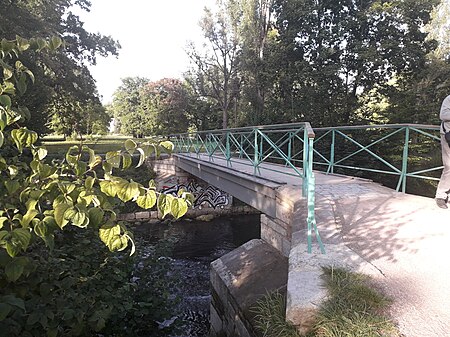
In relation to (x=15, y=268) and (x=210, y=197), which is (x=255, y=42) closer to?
(x=210, y=197)

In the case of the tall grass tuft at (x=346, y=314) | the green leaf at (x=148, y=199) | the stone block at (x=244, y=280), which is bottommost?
the stone block at (x=244, y=280)

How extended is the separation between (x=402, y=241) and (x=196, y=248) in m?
9.26

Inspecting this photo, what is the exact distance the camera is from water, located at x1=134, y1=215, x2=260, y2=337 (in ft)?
21.1

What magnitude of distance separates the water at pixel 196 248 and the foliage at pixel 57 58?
7.98 m

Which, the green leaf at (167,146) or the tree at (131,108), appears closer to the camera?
the green leaf at (167,146)

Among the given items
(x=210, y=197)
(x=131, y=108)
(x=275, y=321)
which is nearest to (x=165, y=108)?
(x=210, y=197)

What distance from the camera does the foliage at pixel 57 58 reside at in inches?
498

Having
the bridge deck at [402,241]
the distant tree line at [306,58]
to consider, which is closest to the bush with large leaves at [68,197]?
the bridge deck at [402,241]

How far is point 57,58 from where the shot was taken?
1734 cm

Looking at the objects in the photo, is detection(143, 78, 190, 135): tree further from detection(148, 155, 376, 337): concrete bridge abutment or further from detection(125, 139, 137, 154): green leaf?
detection(125, 139, 137, 154): green leaf

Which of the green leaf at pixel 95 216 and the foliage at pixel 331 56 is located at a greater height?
the foliage at pixel 331 56

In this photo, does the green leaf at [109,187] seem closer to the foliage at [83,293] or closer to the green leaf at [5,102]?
the green leaf at [5,102]

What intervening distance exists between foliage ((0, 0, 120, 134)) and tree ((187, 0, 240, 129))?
7.00 m

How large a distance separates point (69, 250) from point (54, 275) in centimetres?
66
